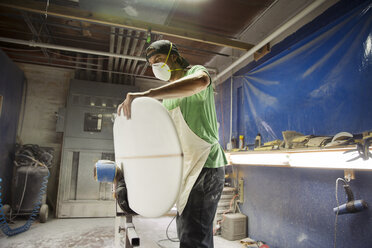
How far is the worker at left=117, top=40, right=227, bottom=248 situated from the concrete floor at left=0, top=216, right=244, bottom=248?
8.44 ft

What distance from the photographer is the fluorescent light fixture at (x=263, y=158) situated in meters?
2.47

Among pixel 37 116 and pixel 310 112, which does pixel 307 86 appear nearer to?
pixel 310 112

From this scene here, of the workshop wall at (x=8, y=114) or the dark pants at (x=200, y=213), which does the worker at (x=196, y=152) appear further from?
the workshop wall at (x=8, y=114)

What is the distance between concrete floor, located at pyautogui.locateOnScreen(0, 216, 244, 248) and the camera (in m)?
3.25

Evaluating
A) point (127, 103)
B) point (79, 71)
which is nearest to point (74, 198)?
point (79, 71)

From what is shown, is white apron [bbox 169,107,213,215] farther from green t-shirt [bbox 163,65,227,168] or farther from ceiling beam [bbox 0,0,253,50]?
ceiling beam [bbox 0,0,253,50]

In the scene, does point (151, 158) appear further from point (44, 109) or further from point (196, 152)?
point (44, 109)

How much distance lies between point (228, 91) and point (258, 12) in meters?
1.57

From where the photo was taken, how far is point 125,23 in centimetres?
315

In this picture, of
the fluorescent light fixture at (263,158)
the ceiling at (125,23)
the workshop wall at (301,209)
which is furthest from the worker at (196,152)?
the ceiling at (125,23)

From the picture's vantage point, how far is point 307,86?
8.59 feet

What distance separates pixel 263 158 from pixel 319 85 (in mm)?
984

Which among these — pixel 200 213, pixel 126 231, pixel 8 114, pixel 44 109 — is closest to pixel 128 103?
pixel 200 213

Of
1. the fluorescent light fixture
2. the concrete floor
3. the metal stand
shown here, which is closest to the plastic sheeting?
the fluorescent light fixture
